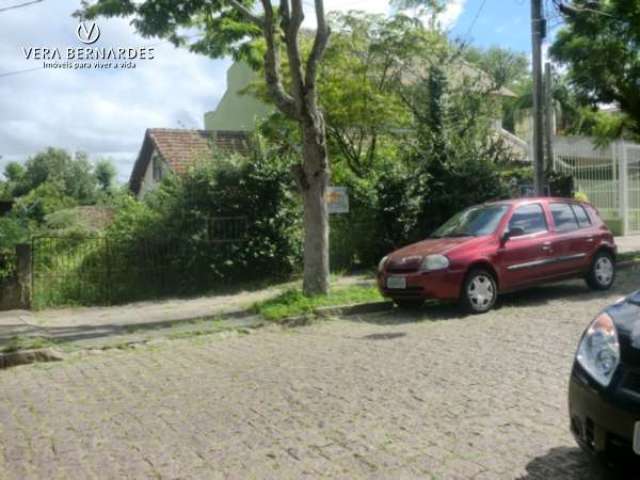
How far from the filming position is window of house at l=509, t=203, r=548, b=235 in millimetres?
10141

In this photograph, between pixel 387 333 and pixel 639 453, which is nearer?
pixel 639 453

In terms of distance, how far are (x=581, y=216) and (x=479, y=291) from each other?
277cm

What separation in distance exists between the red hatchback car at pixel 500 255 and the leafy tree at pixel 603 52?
5647mm

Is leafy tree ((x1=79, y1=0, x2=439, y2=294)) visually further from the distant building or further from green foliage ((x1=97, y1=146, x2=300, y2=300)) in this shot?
the distant building

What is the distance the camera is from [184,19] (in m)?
10.8

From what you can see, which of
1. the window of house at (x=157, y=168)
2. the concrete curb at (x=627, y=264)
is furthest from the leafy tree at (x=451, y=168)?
the window of house at (x=157, y=168)

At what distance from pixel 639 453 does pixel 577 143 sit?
2261 centimetres

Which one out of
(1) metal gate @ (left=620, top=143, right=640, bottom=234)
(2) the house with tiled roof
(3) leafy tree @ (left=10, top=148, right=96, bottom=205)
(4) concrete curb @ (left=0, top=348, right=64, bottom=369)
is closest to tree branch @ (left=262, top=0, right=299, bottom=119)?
(4) concrete curb @ (left=0, top=348, right=64, bottom=369)

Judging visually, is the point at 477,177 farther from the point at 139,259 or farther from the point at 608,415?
the point at 608,415

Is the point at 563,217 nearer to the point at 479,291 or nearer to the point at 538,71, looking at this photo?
the point at 479,291

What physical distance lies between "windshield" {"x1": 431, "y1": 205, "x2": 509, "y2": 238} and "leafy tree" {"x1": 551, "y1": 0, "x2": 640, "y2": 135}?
6.62 meters

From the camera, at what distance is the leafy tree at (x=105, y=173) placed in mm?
58750

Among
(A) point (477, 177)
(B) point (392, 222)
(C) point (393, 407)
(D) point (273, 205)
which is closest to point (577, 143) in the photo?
(A) point (477, 177)

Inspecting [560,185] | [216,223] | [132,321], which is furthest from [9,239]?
[560,185]
